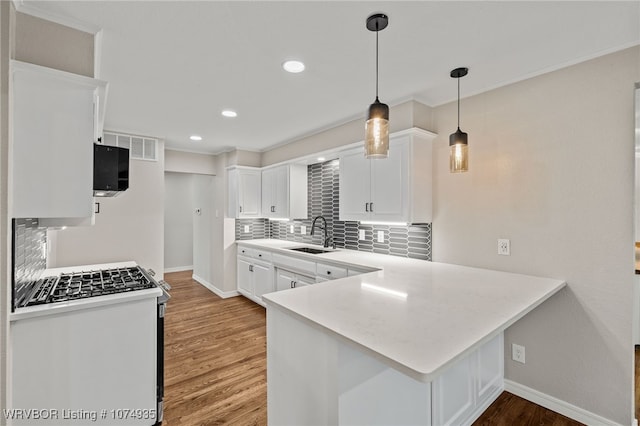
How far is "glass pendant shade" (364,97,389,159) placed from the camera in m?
1.57

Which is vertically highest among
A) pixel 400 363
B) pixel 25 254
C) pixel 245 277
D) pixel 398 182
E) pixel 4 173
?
pixel 398 182

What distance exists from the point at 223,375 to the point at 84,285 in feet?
4.26

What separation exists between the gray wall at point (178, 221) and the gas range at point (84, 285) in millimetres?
4622

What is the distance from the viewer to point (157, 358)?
6.52 feet

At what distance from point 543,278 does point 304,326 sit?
1.81 meters

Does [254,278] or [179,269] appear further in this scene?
[179,269]

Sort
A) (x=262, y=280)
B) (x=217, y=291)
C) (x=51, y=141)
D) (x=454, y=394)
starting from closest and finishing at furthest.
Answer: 1. (x=51, y=141)
2. (x=454, y=394)
3. (x=262, y=280)
4. (x=217, y=291)

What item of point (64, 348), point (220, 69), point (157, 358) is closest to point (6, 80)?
point (220, 69)

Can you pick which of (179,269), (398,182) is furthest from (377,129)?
(179,269)

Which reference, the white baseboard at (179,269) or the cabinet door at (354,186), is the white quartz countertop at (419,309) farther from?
the white baseboard at (179,269)

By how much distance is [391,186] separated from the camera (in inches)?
108

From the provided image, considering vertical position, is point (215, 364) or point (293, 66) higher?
point (293, 66)

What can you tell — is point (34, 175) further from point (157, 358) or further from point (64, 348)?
point (157, 358)

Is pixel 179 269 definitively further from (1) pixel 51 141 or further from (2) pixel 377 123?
(2) pixel 377 123
